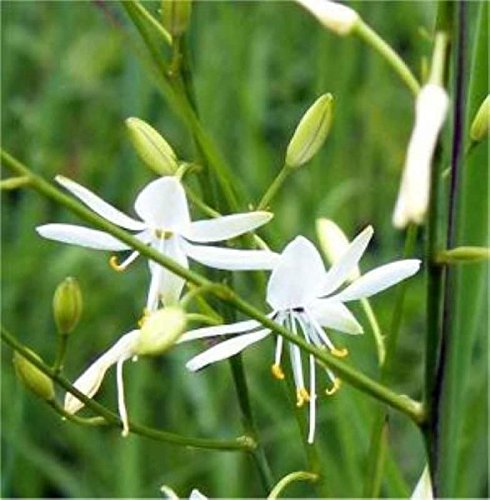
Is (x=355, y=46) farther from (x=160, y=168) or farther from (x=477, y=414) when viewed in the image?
(x=160, y=168)

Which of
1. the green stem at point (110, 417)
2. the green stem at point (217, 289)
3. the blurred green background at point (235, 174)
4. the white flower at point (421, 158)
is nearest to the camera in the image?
the white flower at point (421, 158)

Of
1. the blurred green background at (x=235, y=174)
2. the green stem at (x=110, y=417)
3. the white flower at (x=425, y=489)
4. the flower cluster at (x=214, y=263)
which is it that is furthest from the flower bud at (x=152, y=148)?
the blurred green background at (x=235, y=174)

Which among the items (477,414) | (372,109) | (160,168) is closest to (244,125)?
(372,109)

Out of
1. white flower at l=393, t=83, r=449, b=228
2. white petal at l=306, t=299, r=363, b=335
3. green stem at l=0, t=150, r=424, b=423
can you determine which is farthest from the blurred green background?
white flower at l=393, t=83, r=449, b=228

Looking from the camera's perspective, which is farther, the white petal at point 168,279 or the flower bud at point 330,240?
the flower bud at point 330,240

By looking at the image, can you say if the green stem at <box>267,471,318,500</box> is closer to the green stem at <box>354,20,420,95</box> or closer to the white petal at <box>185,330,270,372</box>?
the white petal at <box>185,330,270,372</box>

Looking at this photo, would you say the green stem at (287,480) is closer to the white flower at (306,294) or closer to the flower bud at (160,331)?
the white flower at (306,294)
